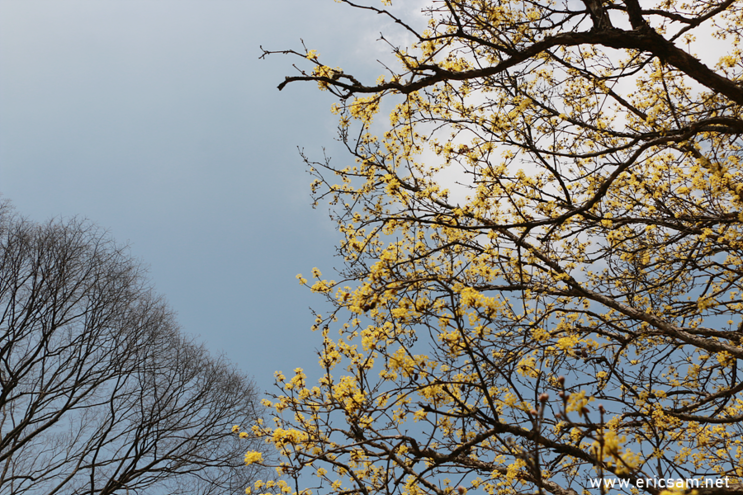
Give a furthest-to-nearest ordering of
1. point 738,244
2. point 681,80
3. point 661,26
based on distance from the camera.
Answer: point 681,80, point 661,26, point 738,244

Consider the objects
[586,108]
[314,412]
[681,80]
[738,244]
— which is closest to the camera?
[314,412]

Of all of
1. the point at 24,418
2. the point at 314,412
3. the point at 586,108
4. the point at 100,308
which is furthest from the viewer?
the point at 100,308

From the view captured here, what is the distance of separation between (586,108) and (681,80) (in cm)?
133

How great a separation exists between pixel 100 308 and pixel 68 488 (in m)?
3.58

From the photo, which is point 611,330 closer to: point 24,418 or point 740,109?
point 740,109

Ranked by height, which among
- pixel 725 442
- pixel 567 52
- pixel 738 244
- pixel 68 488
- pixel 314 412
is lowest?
pixel 68 488

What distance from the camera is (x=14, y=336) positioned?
8.05 metres

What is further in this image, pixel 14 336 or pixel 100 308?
pixel 100 308

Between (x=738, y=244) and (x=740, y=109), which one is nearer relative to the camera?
(x=738, y=244)

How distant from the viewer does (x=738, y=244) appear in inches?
161

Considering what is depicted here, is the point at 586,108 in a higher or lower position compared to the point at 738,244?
higher

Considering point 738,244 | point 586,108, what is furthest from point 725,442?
point 586,108

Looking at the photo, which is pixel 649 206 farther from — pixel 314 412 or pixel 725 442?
pixel 314 412

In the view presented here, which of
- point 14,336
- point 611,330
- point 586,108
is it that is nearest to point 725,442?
point 611,330
